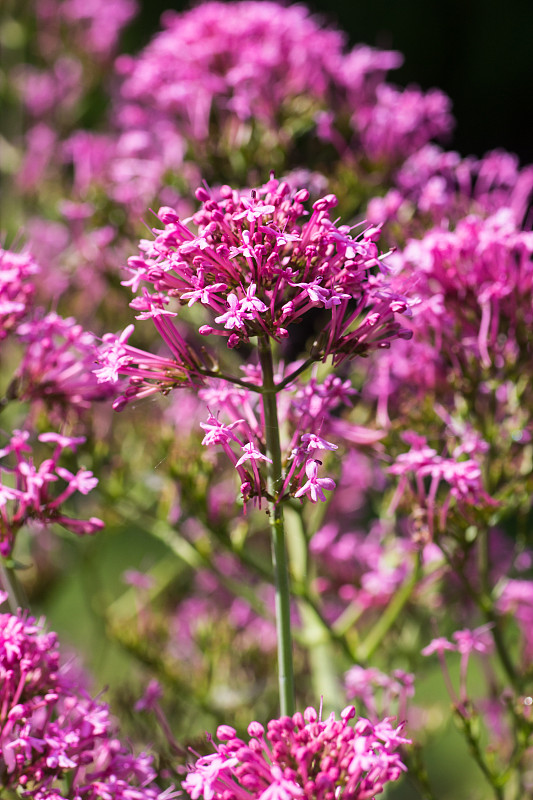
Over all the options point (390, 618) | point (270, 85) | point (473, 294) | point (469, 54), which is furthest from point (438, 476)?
point (469, 54)

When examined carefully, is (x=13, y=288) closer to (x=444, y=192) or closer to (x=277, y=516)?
(x=277, y=516)

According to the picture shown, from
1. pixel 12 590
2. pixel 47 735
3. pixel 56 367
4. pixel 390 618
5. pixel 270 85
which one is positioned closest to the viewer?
pixel 47 735

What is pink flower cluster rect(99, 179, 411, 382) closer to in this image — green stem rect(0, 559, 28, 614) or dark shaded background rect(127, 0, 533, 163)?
green stem rect(0, 559, 28, 614)

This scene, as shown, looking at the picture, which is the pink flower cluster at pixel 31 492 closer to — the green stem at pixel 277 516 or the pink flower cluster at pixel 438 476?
the green stem at pixel 277 516

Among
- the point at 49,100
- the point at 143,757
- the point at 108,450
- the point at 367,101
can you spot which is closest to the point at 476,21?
the point at 49,100

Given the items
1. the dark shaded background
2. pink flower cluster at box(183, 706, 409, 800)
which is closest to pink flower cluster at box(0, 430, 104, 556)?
pink flower cluster at box(183, 706, 409, 800)

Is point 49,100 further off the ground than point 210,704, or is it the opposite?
point 49,100

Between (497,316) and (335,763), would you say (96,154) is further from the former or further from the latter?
(335,763)
